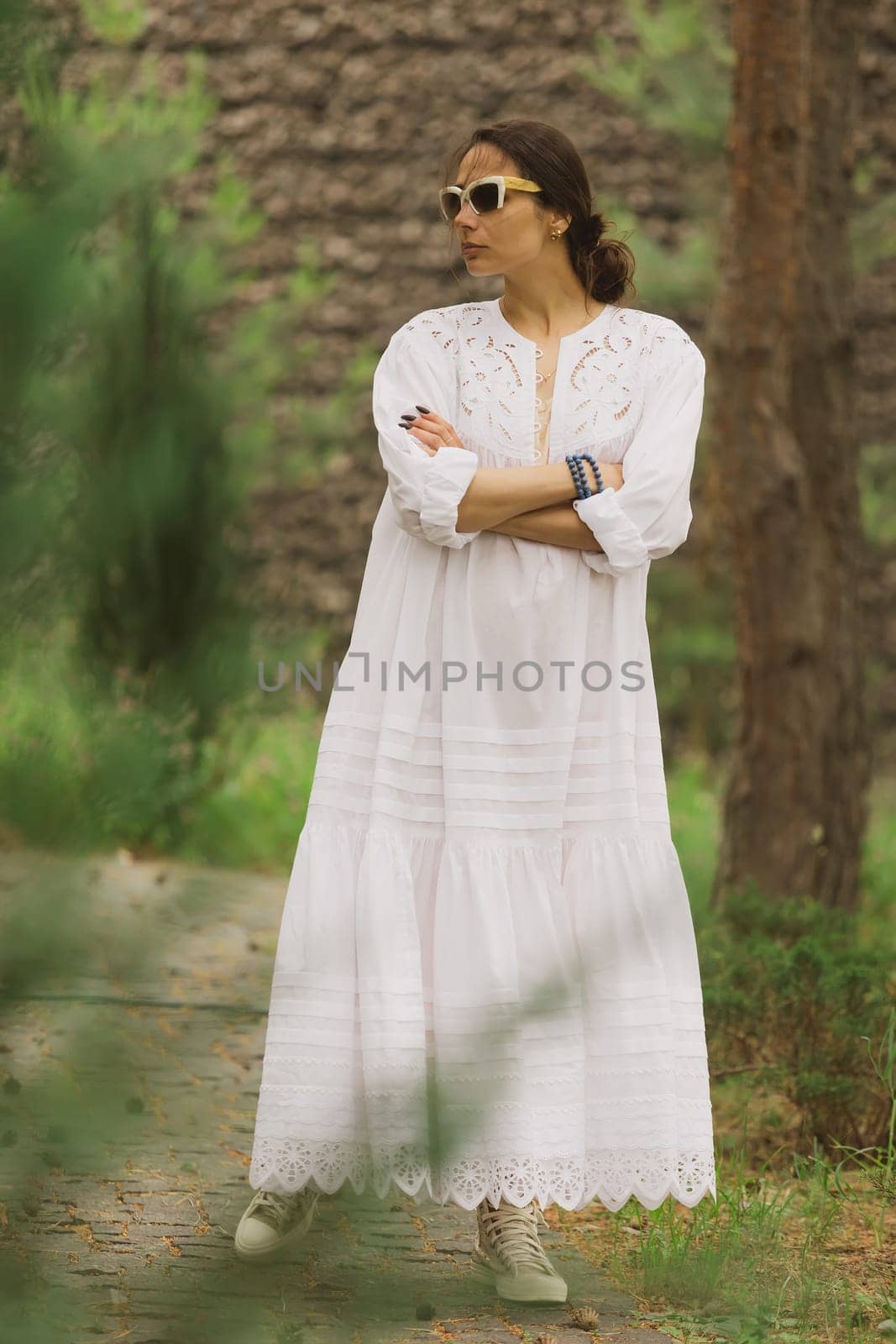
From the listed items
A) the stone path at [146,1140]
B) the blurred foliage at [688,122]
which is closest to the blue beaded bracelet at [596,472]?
the stone path at [146,1140]

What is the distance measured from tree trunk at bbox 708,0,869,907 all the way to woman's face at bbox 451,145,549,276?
90.5 inches

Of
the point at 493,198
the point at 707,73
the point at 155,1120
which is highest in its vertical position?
the point at 707,73

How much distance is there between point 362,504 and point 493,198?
771cm

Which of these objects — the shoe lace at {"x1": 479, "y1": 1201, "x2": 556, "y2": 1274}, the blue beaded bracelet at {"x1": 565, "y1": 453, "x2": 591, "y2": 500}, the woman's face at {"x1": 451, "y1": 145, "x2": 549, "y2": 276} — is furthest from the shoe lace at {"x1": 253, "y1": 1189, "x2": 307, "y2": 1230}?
the woman's face at {"x1": 451, "y1": 145, "x2": 549, "y2": 276}

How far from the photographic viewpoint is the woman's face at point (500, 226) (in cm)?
270

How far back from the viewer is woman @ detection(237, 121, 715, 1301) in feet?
8.39

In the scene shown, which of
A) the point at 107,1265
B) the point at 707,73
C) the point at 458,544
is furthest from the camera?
the point at 707,73

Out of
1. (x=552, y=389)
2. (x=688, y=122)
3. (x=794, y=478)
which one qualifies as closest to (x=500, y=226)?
(x=552, y=389)

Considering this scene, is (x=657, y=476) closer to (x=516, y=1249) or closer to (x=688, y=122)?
(x=516, y=1249)

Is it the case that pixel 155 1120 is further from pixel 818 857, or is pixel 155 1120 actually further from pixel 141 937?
pixel 818 857

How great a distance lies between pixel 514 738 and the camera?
2.64 metres

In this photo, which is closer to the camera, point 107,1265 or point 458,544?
point 107,1265

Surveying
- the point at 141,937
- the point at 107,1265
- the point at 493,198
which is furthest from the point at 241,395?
the point at 493,198

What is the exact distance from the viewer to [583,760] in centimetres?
266
